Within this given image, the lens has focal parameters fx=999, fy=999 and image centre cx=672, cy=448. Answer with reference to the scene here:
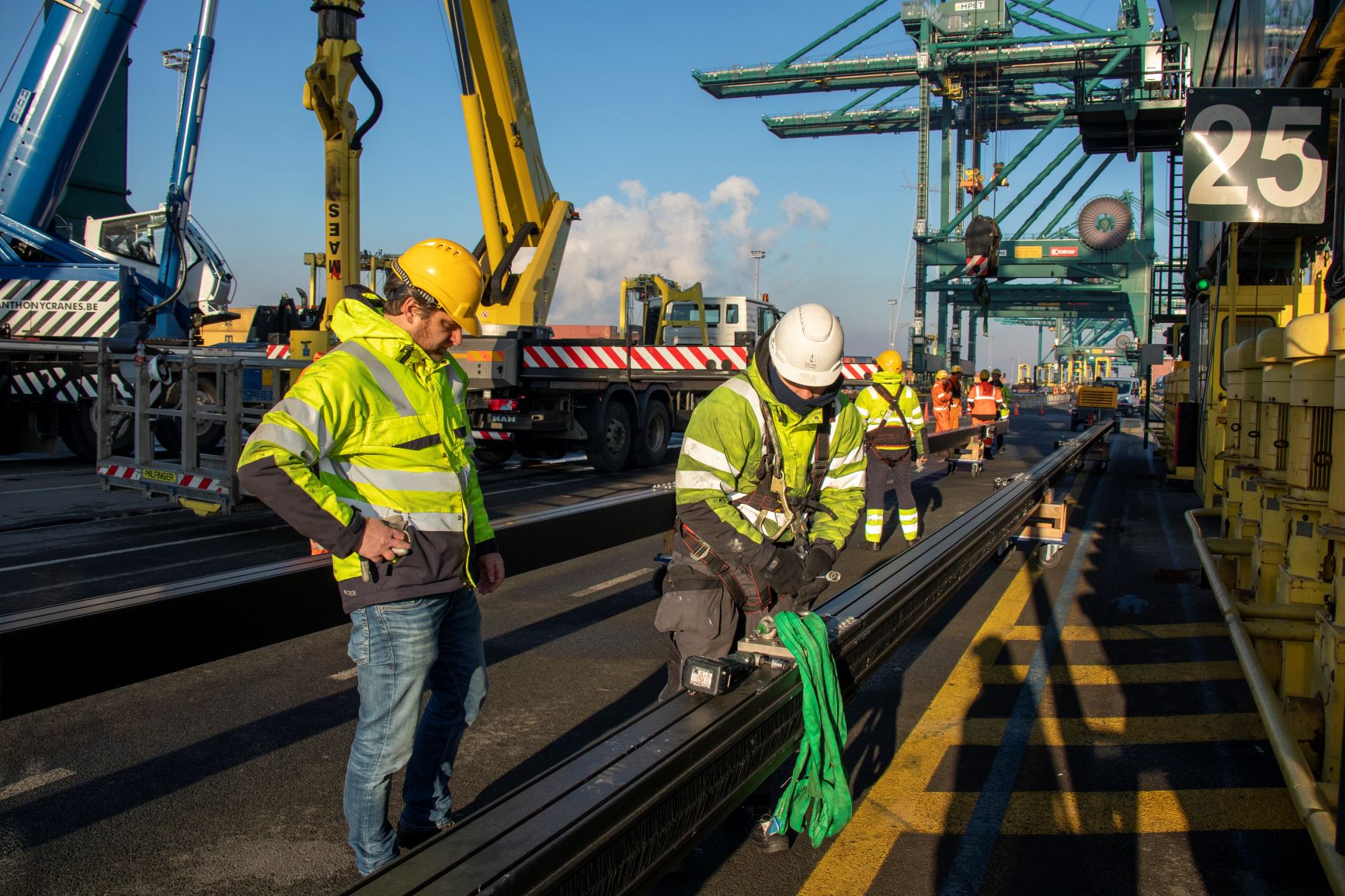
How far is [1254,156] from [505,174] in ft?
31.8

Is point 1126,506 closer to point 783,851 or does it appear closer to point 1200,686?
point 1200,686

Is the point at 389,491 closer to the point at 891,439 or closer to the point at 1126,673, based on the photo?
the point at 1126,673

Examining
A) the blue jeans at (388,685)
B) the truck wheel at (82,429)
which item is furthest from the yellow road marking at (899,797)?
the truck wheel at (82,429)

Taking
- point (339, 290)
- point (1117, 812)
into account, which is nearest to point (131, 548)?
point (339, 290)

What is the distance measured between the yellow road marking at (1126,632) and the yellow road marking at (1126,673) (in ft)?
1.89

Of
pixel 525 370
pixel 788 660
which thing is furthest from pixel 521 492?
pixel 788 660

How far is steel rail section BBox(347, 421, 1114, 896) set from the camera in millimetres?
1889

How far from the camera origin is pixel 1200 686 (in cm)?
537

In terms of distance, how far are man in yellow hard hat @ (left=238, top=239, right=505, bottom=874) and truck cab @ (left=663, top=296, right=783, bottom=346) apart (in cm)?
1492

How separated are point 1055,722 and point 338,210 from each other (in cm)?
1092

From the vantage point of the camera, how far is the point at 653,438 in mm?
16625

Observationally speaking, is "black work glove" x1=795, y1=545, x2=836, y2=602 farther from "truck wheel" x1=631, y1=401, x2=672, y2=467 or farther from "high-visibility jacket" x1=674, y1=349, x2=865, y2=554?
"truck wheel" x1=631, y1=401, x2=672, y2=467

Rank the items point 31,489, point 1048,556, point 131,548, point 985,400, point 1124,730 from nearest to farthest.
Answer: point 1124,730 < point 131,548 < point 1048,556 < point 31,489 < point 985,400

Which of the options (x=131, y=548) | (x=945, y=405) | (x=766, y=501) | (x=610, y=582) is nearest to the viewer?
(x=766, y=501)
